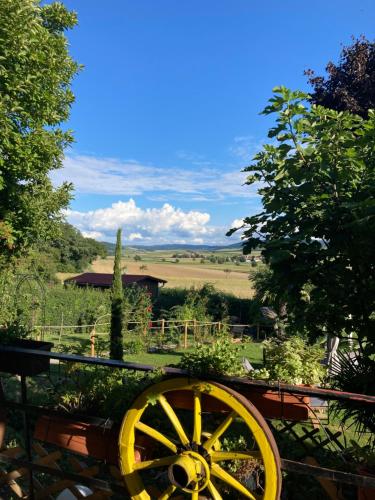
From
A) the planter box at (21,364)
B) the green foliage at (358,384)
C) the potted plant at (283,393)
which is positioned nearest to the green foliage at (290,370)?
the potted plant at (283,393)

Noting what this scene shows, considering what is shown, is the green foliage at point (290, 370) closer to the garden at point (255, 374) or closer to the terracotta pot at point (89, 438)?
the garden at point (255, 374)

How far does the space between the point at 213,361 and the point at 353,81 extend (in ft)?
24.8

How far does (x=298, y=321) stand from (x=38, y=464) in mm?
1900

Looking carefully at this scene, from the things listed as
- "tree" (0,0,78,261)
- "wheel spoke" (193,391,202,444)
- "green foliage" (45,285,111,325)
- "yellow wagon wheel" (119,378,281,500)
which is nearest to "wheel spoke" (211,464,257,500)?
"yellow wagon wheel" (119,378,281,500)

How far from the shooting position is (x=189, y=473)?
1.74m

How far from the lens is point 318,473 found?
164 cm

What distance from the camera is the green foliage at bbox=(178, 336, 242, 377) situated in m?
1.81

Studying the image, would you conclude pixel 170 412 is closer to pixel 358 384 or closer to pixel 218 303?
pixel 358 384

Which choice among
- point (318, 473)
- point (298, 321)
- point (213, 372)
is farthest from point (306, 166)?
point (318, 473)

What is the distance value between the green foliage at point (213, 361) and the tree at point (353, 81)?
6.70 meters

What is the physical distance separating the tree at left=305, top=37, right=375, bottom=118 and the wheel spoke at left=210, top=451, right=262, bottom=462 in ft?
23.0

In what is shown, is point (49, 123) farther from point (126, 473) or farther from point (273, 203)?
point (126, 473)

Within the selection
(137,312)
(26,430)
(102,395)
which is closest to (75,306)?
(137,312)

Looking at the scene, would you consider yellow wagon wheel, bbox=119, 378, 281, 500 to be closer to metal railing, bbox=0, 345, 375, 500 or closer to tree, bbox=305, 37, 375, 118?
metal railing, bbox=0, 345, 375, 500
